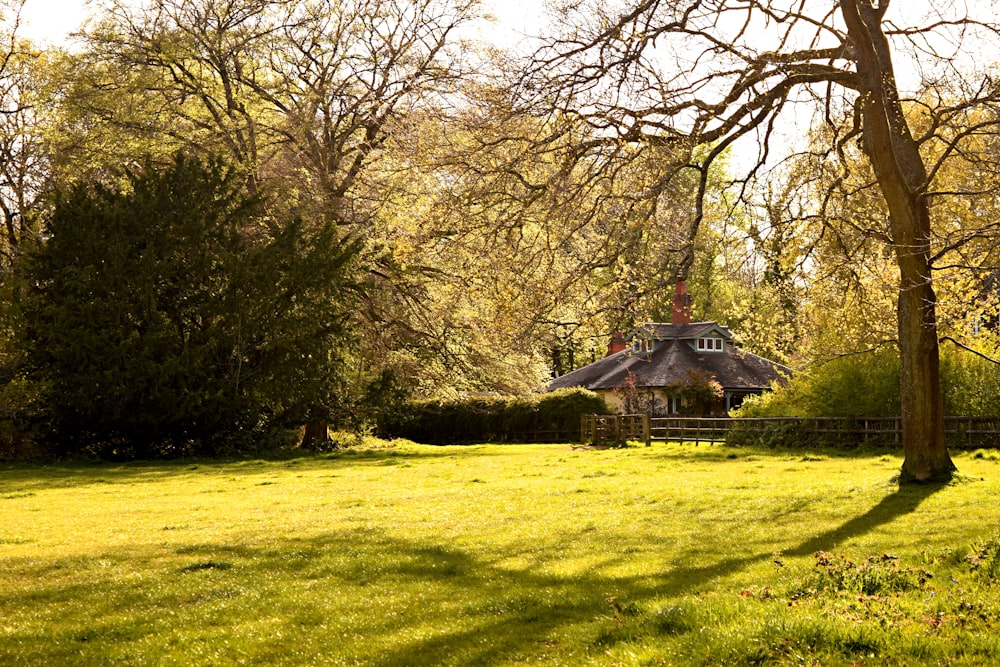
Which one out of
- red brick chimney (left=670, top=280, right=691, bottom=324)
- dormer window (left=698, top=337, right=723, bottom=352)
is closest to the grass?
red brick chimney (left=670, top=280, right=691, bottom=324)

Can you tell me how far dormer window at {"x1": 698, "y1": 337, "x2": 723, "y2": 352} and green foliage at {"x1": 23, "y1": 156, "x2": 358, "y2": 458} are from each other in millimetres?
25750

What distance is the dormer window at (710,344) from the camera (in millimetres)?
50750

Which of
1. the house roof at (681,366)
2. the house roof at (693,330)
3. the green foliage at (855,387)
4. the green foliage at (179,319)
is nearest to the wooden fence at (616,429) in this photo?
the green foliage at (855,387)

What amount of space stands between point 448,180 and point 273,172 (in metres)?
15.9

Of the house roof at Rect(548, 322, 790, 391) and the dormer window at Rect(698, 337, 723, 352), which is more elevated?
the dormer window at Rect(698, 337, 723, 352)

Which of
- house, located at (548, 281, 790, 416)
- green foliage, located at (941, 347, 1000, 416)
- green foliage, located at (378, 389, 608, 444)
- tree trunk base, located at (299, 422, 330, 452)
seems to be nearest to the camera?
green foliage, located at (941, 347, 1000, 416)

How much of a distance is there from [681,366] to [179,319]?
27.4m

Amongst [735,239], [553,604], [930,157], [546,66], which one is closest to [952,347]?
[930,157]

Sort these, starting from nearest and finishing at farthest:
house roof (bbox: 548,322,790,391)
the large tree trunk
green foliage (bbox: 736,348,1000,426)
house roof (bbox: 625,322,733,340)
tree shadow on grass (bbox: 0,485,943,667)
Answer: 1. tree shadow on grass (bbox: 0,485,943,667)
2. the large tree trunk
3. green foliage (bbox: 736,348,1000,426)
4. house roof (bbox: 548,322,790,391)
5. house roof (bbox: 625,322,733,340)

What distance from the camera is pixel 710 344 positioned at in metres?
50.9

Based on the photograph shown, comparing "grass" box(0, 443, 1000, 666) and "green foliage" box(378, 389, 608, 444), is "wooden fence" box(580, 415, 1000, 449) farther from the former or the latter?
"grass" box(0, 443, 1000, 666)

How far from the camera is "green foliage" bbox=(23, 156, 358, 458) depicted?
2602cm

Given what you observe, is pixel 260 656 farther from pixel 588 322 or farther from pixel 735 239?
pixel 735 239

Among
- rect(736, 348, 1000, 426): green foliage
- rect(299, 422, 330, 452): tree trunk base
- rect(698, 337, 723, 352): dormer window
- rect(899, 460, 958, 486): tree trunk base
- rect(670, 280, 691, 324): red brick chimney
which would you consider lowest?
rect(899, 460, 958, 486): tree trunk base
